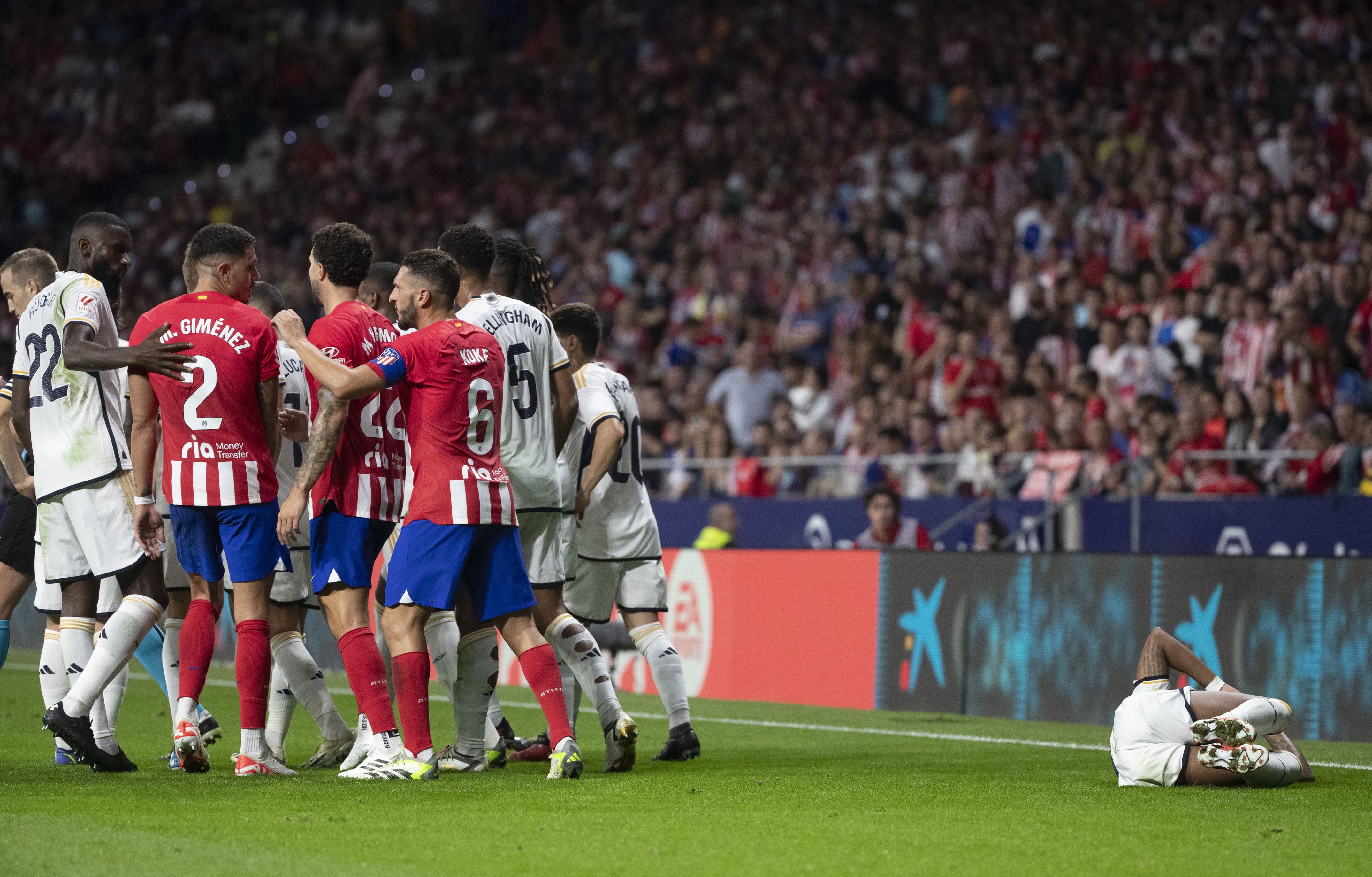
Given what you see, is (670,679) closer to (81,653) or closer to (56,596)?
(81,653)

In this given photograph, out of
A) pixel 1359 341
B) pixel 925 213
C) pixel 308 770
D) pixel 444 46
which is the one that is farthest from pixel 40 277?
pixel 444 46

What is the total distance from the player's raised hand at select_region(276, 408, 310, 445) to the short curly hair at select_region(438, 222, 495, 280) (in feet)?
3.42

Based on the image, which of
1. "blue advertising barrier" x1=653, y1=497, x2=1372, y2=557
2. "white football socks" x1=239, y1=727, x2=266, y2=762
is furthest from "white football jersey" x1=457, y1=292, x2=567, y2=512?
"blue advertising barrier" x1=653, y1=497, x2=1372, y2=557

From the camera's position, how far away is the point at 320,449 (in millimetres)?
6371

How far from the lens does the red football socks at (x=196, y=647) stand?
6.54 metres

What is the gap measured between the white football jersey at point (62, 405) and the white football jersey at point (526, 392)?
162 cm

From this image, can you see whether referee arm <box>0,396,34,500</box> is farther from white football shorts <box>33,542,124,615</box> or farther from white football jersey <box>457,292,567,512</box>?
white football jersey <box>457,292,567,512</box>

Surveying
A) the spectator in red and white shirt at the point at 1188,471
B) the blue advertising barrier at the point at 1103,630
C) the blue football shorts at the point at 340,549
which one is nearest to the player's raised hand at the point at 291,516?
the blue football shorts at the point at 340,549

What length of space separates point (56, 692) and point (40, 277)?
195 cm

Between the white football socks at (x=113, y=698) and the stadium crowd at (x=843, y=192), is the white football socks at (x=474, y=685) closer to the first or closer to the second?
the white football socks at (x=113, y=698)

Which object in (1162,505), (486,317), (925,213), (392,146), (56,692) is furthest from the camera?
(392,146)

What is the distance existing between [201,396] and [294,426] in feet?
2.76

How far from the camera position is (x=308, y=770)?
7.07 metres

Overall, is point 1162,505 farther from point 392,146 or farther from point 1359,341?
point 392,146
